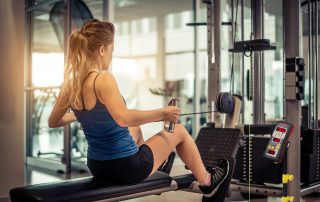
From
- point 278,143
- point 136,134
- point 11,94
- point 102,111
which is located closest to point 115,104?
point 102,111

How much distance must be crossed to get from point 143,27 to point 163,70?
42.6 inches

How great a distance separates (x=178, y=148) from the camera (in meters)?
2.38

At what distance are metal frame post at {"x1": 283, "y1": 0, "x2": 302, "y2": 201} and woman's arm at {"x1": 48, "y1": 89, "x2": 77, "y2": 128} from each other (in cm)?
150

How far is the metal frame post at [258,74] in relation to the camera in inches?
145

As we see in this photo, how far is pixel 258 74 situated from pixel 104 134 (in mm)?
2082

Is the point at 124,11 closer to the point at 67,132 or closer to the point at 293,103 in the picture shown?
→ the point at 67,132

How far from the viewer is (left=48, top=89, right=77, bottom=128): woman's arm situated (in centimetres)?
216

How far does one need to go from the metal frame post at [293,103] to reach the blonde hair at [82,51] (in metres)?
1.42

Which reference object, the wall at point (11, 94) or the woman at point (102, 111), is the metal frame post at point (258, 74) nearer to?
the woman at point (102, 111)

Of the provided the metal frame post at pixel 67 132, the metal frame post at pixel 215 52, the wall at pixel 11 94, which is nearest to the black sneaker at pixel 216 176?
the metal frame post at pixel 215 52

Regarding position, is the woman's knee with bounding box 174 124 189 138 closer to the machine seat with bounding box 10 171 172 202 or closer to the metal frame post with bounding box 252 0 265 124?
the machine seat with bounding box 10 171 172 202

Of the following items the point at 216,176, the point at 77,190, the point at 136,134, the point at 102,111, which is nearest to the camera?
the point at 77,190

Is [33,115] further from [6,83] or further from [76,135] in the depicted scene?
[6,83]

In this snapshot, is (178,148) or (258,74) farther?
(258,74)
